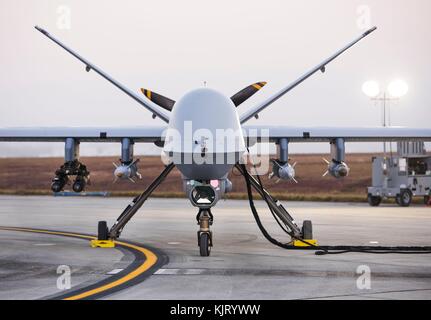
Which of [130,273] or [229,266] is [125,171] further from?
[130,273]

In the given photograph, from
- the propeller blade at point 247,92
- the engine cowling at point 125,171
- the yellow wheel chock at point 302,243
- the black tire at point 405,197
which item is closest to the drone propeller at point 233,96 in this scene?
the propeller blade at point 247,92

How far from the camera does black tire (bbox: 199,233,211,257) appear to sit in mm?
15042

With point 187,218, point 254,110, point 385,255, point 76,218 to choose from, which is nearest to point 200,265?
point 385,255

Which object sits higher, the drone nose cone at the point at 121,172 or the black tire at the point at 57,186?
the drone nose cone at the point at 121,172

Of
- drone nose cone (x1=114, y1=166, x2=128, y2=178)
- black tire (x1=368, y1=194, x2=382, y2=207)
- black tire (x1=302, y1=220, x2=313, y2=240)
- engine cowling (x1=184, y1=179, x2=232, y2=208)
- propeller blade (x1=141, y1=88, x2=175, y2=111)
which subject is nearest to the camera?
engine cowling (x1=184, y1=179, x2=232, y2=208)

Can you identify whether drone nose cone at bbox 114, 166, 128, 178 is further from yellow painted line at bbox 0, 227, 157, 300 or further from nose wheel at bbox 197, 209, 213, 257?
nose wheel at bbox 197, 209, 213, 257

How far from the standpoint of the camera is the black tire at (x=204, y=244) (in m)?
15.0

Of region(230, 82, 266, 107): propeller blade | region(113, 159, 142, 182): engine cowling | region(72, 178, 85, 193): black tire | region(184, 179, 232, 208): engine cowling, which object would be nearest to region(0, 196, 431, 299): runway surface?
region(184, 179, 232, 208): engine cowling

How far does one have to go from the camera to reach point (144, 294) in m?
10.1

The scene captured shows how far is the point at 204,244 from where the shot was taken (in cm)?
1504

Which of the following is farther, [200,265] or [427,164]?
[427,164]

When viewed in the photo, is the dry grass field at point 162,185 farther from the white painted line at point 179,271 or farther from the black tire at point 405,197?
the white painted line at point 179,271
